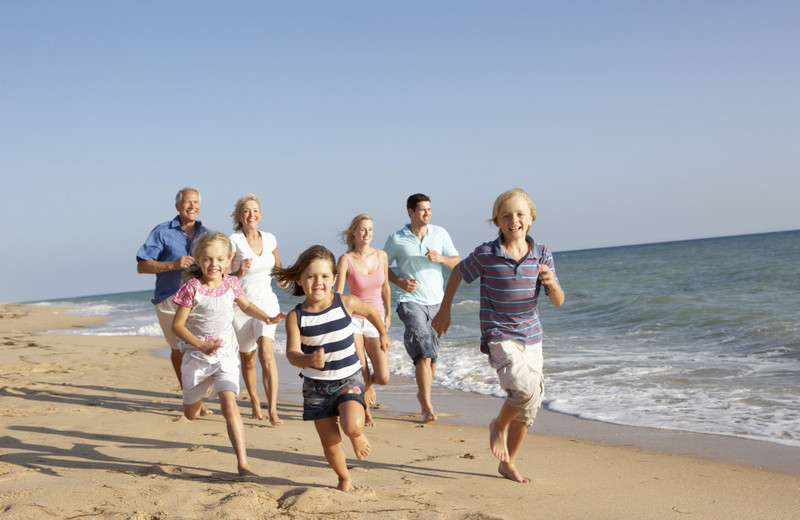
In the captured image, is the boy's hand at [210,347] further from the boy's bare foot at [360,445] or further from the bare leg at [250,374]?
the bare leg at [250,374]

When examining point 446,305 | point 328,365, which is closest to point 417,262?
point 446,305

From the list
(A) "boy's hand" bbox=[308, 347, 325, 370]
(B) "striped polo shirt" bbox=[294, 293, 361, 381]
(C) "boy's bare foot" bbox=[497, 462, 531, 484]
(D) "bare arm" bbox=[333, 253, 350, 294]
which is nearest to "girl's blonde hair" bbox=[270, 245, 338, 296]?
(B) "striped polo shirt" bbox=[294, 293, 361, 381]

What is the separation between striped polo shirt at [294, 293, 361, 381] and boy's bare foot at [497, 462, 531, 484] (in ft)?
3.52

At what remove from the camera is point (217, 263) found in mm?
4215

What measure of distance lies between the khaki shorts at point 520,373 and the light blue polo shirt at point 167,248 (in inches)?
127

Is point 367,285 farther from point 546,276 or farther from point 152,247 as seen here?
point 546,276

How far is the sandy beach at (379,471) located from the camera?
327cm

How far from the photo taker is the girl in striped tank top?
353cm

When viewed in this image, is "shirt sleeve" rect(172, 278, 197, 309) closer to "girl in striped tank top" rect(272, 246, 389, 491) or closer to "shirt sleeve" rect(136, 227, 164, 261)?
"girl in striped tank top" rect(272, 246, 389, 491)

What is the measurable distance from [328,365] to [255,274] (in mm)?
2283

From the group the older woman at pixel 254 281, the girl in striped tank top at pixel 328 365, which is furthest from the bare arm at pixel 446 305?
the older woman at pixel 254 281

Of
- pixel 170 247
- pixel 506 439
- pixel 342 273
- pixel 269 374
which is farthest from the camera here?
pixel 170 247

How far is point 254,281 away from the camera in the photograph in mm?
5637

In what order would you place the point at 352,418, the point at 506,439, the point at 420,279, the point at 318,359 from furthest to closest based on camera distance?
the point at 420,279, the point at 506,439, the point at 352,418, the point at 318,359
